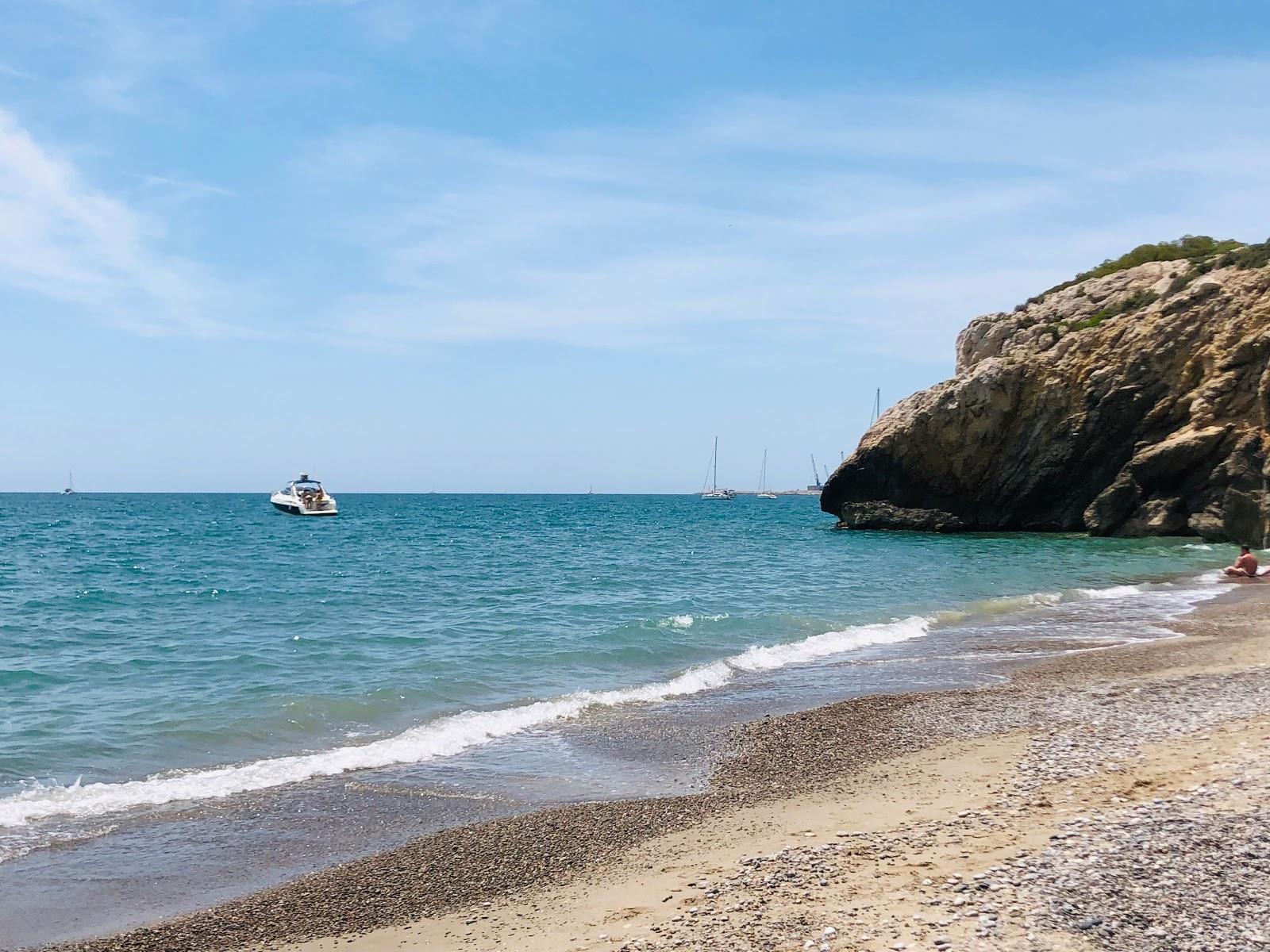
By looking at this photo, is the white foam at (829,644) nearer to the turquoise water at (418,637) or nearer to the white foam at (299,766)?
the turquoise water at (418,637)

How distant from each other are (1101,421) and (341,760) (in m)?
46.3

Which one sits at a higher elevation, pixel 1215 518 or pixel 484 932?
pixel 1215 518

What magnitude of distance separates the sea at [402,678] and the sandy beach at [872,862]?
0.87 m

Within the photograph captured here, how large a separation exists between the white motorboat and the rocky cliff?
48.7 meters

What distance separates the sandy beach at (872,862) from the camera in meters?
5.75

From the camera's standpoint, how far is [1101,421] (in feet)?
158

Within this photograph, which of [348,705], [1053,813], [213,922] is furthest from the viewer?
[348,705]

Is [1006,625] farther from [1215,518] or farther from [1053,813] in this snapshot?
[1215,518]

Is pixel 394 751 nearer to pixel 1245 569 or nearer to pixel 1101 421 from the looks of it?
pixel 1245 569

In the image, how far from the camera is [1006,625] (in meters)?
21.7

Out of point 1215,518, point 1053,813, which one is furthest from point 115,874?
point 1215,518

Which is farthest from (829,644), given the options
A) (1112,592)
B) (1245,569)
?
(1245,569)

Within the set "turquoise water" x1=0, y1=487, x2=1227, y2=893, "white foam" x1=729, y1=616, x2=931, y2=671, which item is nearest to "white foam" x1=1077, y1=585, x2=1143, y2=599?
"turquoise water" x1=0, y1=487, x2=1227, y2=893

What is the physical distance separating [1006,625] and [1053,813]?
1504cm
